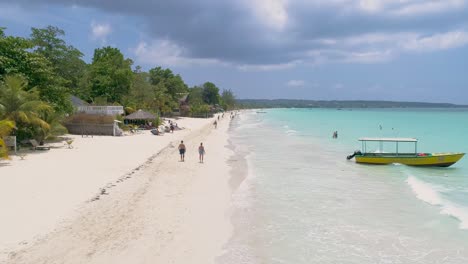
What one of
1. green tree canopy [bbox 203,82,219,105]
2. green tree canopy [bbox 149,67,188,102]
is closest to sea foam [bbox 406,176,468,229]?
green tree canopy [bbox 149,67,188,102]

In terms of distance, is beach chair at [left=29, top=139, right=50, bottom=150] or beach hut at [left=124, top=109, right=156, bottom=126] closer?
beach chair at [left=29, top=139, right=50, bottom=150]

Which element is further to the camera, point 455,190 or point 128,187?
point 455,190

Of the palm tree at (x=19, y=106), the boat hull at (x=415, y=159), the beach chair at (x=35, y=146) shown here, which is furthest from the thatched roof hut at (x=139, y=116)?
the boat hull at (x=415, y=159)

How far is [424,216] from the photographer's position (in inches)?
484

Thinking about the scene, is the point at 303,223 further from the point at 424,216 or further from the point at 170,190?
the point at 170,190

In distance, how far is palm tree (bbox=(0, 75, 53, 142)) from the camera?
21031 mm

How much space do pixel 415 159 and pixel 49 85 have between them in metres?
23.8

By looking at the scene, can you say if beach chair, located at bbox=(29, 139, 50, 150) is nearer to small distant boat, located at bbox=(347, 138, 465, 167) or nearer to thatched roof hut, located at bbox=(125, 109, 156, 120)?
thatched roof hut, located at bbox=(125, 109, 156, 120)

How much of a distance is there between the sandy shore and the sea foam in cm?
736

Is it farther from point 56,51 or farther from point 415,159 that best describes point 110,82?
point 415,159

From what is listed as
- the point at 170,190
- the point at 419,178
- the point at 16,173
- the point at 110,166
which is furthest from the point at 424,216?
the point at 16,173

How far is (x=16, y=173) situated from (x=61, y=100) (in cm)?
1256

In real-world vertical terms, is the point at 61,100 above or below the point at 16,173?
above

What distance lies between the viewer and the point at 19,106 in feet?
70.0
